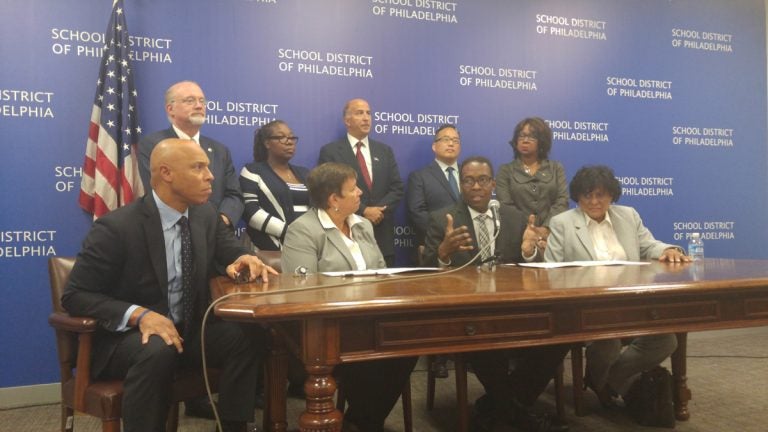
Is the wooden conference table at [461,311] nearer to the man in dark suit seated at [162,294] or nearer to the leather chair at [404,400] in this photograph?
the man in dark suit seated at [162,294]

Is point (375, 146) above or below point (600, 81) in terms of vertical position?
below

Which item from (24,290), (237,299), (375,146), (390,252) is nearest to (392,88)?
(375,146)

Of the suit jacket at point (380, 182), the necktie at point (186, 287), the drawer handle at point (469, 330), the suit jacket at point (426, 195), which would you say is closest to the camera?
the drawer handle at point (469, 330)

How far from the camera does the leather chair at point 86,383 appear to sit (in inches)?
73.9

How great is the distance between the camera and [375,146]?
4.14 metres

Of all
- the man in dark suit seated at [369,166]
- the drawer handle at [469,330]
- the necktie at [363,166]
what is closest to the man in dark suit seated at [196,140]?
the man in dark suit seated at [369,166]

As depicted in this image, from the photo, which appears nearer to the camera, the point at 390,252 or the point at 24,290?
the point at 24,290

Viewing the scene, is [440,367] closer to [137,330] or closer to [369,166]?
[369,166]

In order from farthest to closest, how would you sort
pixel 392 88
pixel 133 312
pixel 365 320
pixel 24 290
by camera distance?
pixel 392 88 < pixel 24 290 < pixel 133 312 < pixel 365 320

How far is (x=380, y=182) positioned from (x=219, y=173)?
1.09m

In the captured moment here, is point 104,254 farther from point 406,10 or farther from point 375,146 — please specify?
point 406,10

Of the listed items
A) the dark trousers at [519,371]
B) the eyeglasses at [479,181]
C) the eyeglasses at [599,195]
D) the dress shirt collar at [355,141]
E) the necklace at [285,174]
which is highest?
the dress shirt collar at [355,141]

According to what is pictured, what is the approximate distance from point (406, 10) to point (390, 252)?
6.16 feet

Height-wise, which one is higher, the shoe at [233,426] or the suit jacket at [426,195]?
the suit jacket at [426,195]
